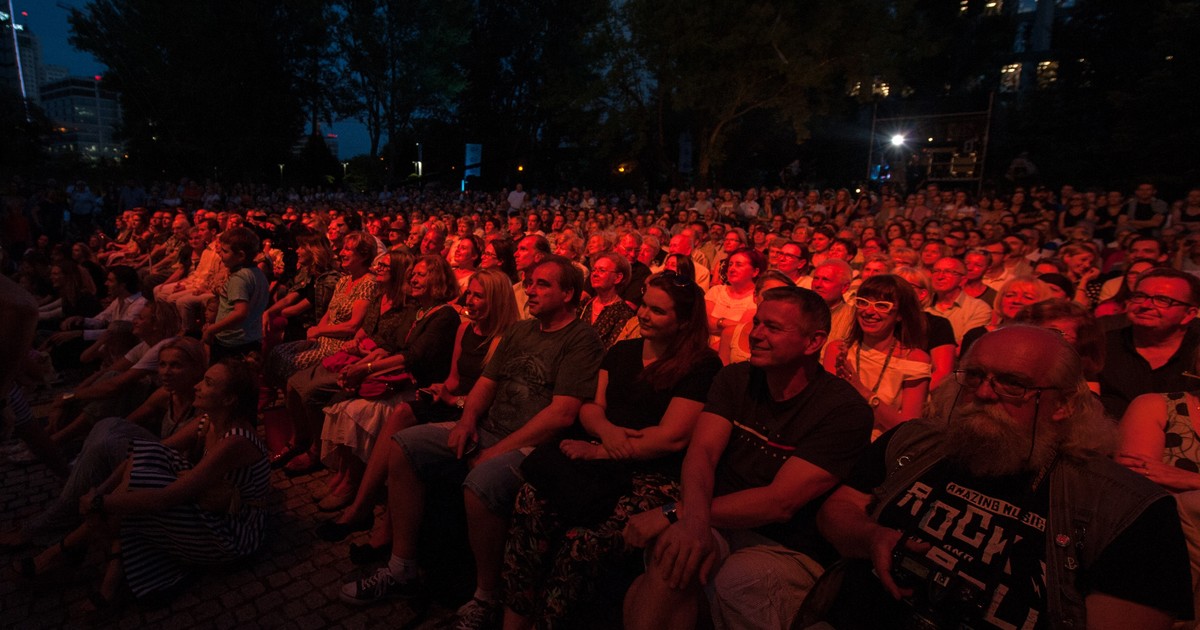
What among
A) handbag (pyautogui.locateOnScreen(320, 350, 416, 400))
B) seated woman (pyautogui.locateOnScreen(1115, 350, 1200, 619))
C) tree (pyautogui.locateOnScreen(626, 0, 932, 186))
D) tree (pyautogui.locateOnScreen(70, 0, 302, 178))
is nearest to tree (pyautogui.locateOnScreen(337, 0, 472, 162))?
tree (pyautogui.locateOnScreen(70, 0, 302, 178))

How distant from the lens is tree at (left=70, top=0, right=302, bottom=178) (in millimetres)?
28078

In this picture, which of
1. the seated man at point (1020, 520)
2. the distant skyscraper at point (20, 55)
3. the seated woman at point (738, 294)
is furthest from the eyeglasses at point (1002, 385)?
the distant skyscraper at point (20, 55)

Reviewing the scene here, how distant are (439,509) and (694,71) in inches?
846

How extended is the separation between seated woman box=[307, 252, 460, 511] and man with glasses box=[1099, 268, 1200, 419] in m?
4.01

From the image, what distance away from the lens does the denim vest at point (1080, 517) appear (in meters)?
1.65

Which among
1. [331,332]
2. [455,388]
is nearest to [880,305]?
[455,388]

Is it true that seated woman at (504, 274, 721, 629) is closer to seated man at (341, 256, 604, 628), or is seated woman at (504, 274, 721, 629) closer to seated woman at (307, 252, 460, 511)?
seated man at (341, 256, 604, 628)

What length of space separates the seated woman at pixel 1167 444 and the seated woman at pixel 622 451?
1714 mm

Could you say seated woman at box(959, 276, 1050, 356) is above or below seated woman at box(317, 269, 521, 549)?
above

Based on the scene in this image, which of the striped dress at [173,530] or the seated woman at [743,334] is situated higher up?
the seated woman at [743,334]

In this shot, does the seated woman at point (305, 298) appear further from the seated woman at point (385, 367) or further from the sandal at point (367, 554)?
the sandal at point (367, 554)

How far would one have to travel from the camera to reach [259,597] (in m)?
3.16

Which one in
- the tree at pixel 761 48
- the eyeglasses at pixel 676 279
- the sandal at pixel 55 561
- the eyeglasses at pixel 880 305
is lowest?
the sandal at pixel 55 561

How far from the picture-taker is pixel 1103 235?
35.4 feet
